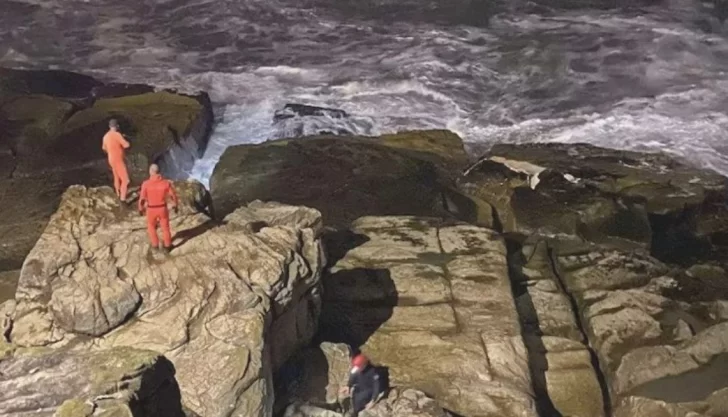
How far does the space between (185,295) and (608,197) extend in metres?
10.1

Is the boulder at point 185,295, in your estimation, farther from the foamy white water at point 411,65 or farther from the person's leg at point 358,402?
the foamy white water at point 411,65

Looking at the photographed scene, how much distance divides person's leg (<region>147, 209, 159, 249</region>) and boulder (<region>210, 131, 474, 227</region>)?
5253 millimetres

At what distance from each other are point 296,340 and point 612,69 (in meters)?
18.2

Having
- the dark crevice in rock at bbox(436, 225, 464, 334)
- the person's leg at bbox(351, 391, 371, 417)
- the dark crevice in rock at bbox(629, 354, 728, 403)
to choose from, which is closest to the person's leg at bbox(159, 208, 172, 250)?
the person's leg at bbox(351, 391, 371, 417)

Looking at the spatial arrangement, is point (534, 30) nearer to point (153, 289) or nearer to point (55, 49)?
point (55, 49)

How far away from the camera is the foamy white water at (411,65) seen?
23.6 metres

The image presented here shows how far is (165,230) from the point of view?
12.1 meters

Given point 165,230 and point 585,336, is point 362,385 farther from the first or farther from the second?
point 585,336

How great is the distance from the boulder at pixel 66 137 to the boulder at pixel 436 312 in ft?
19.0

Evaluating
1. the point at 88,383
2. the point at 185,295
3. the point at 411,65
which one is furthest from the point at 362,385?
the point at 411,65

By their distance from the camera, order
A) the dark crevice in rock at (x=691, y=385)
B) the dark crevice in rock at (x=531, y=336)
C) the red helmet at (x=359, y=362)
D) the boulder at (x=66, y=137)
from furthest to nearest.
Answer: the boulder at (x=66, y=137), the dark crevice in rock at (x=531, y=336), the dark crevice in rock at (x=691, y=385), the red helmet at (x=359, y=362)

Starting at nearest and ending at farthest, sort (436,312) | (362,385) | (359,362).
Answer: (359,362), (362,385), (436,312)

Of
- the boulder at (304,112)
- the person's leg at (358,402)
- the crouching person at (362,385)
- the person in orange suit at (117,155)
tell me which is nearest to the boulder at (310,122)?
the boulder at (304,112)

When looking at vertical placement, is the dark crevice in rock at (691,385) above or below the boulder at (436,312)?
below
